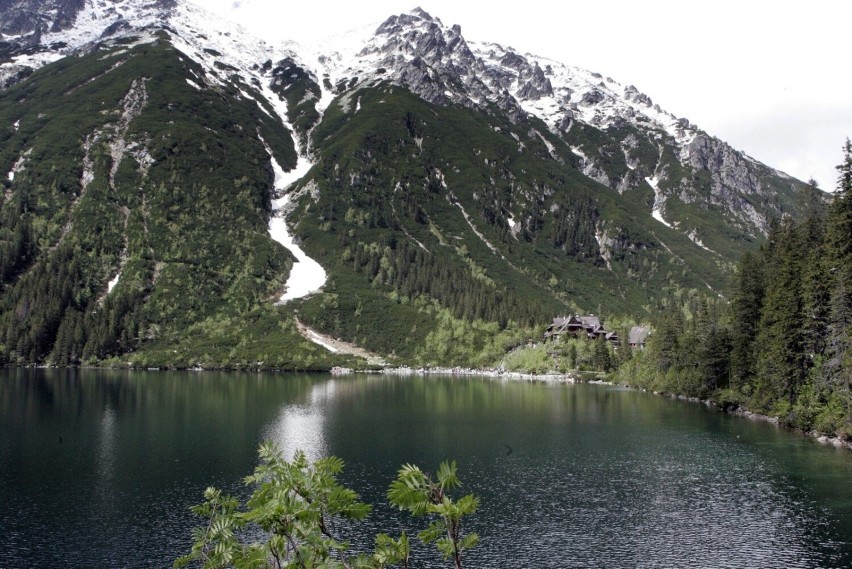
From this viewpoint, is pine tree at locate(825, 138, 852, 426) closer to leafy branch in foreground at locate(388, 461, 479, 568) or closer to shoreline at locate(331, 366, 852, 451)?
shoreline at locate(331, 366, 852, 451)

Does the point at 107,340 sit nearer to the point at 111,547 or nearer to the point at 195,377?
the point at 195,377

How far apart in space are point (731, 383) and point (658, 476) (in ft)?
153

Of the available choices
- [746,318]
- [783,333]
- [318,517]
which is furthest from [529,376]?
[318,517]

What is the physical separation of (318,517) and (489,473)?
146ft

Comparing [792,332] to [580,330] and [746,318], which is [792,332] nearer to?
[746,318]

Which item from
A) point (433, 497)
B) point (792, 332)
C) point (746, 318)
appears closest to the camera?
point (433, 497)

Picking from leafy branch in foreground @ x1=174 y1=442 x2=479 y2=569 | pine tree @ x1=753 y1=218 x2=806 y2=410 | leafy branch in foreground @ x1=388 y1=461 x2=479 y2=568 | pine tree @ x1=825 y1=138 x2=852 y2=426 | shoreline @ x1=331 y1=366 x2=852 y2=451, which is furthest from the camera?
shoreline @ x1=331 y1=366 x2=852 y2=451

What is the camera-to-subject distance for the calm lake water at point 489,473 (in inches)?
1339

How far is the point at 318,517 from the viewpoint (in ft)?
26.8

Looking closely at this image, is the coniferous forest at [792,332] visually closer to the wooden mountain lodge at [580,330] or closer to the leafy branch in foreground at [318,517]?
the leafy branch in foreground at [318,517]

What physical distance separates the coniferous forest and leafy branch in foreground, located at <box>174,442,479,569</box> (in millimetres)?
62079

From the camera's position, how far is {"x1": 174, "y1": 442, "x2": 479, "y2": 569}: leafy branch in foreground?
25.2 ft

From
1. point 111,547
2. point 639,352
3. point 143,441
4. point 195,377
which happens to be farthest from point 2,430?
point 639,352

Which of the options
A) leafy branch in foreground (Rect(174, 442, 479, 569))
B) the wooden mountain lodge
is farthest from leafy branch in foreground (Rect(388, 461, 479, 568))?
the wooden mountain lodge
